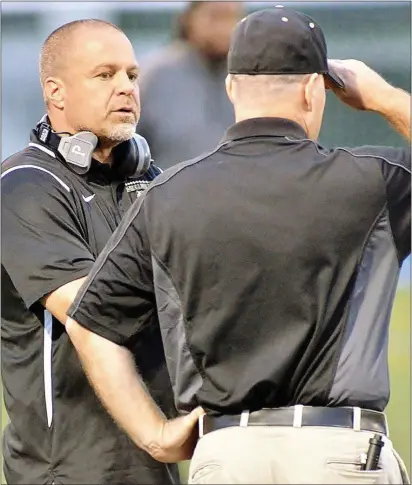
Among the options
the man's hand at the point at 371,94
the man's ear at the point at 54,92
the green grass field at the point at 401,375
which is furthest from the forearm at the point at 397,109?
the green grass field at the point at 401,375

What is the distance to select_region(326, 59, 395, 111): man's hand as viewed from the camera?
8.39 feet

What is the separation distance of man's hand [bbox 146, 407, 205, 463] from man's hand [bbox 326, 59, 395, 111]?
0.78 metres

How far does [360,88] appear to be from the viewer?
257cm

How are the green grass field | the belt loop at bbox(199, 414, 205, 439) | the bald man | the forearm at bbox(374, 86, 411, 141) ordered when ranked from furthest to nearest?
1. the green grass field
2. the bald man
3. the forearm at bbox(374, 86, 411, 141)
4. the belt loop at bbox(199, 414, 205, 439)

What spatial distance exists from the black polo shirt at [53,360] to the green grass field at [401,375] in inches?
167

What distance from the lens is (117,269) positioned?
8.04 feet

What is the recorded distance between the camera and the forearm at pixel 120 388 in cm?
246

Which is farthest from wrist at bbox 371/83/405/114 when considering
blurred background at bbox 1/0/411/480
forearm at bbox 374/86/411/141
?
blurred background at bbox 1/0/411/480

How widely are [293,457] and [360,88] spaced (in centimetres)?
85

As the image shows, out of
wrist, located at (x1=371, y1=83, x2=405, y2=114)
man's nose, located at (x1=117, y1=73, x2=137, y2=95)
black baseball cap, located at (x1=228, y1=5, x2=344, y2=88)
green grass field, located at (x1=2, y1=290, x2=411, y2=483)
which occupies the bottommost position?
green grass field, located at (x1=2, y1=290, x2=411, y2=483)

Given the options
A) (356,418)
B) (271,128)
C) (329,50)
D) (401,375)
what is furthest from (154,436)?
(401,375)

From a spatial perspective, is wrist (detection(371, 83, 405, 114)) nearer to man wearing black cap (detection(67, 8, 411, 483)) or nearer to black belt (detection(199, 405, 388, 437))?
man wearing black cap (detection(67, 8, 411, 483))

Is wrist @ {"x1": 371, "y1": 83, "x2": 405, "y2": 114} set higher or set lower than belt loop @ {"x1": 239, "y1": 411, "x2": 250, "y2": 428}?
higher

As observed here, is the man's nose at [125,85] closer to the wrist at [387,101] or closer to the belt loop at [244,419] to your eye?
the wrist at [387,101]
